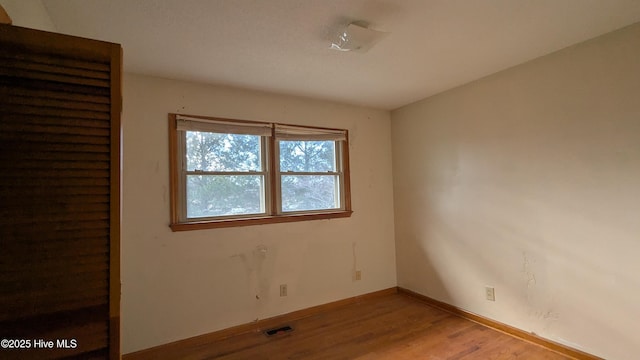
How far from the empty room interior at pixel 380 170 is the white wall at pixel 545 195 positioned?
13 millimetres

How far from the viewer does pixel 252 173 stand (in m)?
2.86

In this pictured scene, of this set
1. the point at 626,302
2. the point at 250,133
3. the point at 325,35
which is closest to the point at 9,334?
the point at 325,35

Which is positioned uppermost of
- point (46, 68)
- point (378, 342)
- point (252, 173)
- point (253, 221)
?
point (46, 68)

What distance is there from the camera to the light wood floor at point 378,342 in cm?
229

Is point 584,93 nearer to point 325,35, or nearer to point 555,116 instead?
point 555,116

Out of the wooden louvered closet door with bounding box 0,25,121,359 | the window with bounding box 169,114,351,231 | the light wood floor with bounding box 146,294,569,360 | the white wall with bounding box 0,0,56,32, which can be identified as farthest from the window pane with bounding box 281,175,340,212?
the wooden louvered closet door with bounding box 0,25,121,359

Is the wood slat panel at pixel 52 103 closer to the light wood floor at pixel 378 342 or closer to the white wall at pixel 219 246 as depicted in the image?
the white wall at pixel 219 246

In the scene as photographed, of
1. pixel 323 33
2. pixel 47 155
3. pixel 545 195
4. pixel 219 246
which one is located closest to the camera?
pixel 47 155

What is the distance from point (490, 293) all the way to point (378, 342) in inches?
45.4

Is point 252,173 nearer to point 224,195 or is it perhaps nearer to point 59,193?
point 224,195

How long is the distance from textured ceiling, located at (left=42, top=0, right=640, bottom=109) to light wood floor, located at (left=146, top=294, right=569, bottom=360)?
2324 millimetres

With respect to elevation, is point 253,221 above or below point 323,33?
below

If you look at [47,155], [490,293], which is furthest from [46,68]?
[490,293]

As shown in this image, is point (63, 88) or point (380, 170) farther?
point (380, 170)
